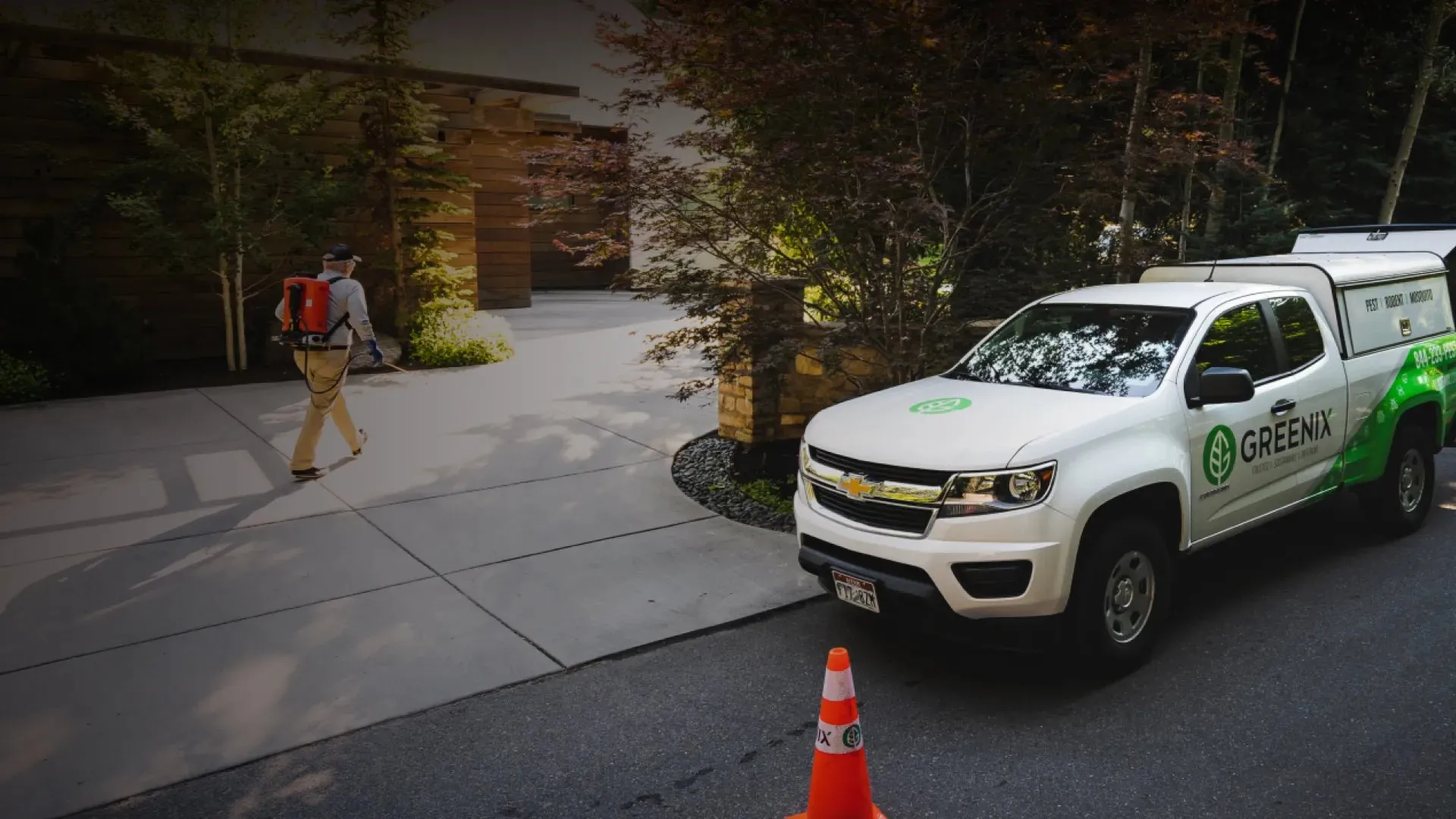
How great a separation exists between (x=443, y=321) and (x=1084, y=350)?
368 inches

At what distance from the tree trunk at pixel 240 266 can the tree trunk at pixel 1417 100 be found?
14.2m

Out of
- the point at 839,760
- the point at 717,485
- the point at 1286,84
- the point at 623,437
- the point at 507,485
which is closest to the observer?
the point at 839,760

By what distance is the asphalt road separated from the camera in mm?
3676

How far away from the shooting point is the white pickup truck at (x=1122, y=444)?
4.34m

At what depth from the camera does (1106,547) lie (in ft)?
14.6

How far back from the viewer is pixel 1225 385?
480 cm

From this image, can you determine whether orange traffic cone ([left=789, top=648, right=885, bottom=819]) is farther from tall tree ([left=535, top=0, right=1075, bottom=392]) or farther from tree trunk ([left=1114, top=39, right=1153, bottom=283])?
tree trunk ([left=1114, top=39, right=1153, bottom=283])

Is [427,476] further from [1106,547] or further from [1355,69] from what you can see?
[1355,69]

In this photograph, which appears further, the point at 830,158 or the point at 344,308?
the point at 344,308

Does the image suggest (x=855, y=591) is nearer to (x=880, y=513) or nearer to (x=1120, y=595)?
(x=880, y=513)

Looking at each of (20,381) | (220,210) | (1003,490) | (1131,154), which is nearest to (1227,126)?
(1131,154)

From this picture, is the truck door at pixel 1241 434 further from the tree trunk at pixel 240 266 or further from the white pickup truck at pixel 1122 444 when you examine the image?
the tree trunk at pixel 240 266

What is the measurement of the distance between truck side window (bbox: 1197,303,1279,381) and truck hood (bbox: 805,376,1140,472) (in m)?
0.77

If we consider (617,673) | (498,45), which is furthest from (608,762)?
(498,45)
